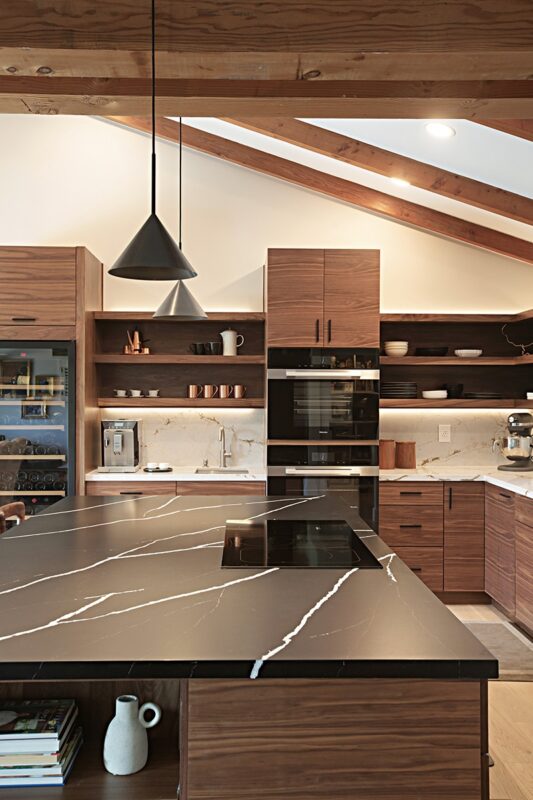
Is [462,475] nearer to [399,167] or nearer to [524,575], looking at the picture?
[524,575]

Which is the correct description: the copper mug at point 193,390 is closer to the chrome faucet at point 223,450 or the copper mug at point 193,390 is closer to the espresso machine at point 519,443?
the chrome faucet at point 223,450

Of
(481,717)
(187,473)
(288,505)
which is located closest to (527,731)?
(288,505)

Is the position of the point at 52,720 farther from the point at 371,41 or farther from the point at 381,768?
the point at 371,41

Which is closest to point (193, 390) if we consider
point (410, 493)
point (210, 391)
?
point (210, 391)

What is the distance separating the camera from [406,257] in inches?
215

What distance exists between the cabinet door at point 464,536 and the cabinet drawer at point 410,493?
0.07 m

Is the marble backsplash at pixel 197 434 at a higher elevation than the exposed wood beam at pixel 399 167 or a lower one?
lower

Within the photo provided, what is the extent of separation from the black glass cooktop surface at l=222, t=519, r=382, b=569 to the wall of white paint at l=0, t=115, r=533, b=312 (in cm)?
305

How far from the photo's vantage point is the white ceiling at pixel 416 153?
12.4ft

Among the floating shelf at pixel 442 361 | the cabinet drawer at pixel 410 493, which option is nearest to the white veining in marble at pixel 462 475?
the cabinet drawer at pixel 410 493

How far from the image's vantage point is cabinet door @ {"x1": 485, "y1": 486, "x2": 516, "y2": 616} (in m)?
4.38

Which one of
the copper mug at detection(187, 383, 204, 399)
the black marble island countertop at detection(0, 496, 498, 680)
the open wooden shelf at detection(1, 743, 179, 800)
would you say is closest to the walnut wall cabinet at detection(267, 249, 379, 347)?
the copper mug at detection(187, 383, 204, 399)

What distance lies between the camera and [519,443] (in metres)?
5.00

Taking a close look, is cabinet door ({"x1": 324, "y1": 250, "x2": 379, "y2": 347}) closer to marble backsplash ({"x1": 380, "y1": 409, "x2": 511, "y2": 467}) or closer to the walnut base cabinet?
marble backsplash ({"x1": 380, "y1": 409, "x2": 511, "y2": 467})
